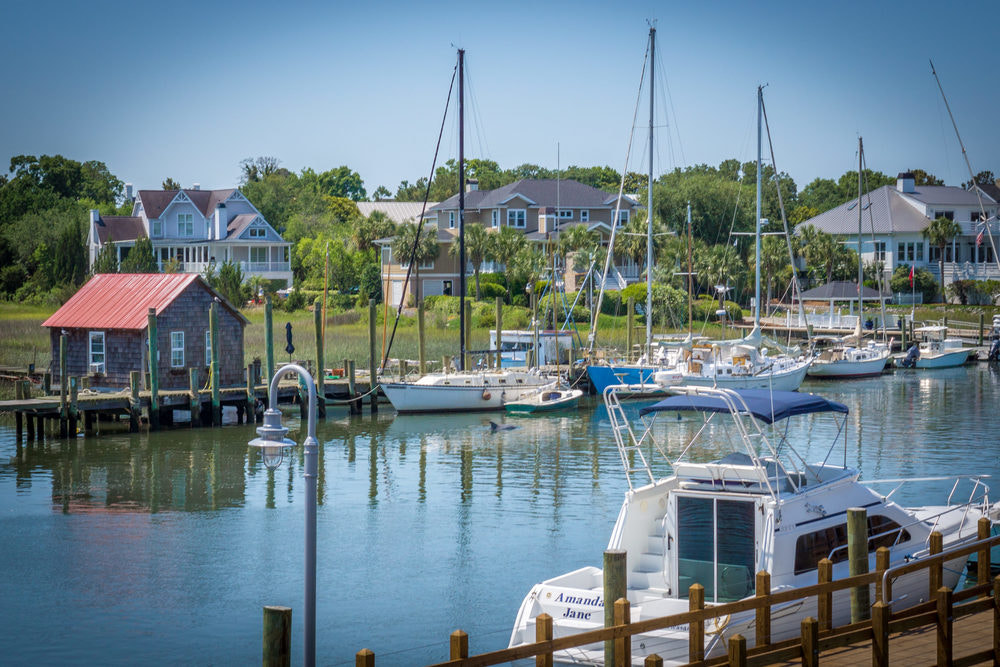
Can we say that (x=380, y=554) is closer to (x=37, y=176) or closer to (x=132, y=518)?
(x=132, y=518)

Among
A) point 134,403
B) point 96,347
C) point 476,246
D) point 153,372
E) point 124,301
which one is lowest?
point 134,403

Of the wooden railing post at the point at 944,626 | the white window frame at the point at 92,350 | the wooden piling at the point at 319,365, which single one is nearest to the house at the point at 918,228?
the wooden piling at the point at 319,365

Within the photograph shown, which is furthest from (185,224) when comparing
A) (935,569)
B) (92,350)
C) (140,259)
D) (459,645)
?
(459,645)

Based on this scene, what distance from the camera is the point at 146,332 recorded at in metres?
43.6

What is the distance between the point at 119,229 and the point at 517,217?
1271 inches

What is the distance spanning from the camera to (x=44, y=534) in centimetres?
2733

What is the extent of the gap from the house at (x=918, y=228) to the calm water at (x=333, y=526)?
48.6 m

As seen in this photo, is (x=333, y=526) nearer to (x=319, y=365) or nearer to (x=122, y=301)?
(x=319, y=365)

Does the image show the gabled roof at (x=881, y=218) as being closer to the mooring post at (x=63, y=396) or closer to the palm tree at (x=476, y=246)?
the palm tree at (x=476, y=246)

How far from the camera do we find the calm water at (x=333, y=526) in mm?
20312

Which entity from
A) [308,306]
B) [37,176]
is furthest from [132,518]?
[37,176]

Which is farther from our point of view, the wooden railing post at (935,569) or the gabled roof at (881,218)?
the gabled roof at (881,218)

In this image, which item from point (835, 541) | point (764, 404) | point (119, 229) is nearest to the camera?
point (835, 541)

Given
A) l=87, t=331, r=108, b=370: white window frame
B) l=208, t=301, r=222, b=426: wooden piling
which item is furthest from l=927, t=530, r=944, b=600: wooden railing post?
l=87, t=331, r=108, b=370: white window frame
